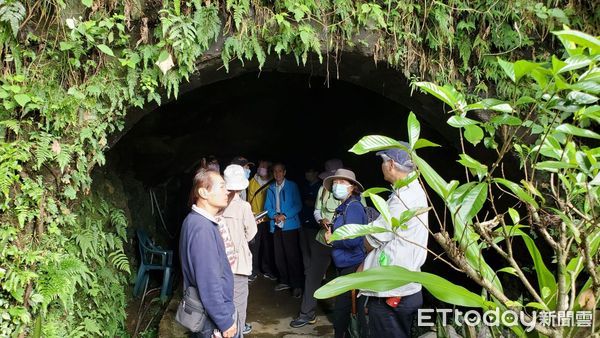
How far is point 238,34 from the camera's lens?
400cm

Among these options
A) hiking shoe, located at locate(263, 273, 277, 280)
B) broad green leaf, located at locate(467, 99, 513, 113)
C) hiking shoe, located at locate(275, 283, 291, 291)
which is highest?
broad green leaf, located at locate(467, 99, 513, 113)

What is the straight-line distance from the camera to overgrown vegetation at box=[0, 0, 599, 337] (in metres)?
3.50

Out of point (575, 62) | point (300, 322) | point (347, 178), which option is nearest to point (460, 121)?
point (575, 62)

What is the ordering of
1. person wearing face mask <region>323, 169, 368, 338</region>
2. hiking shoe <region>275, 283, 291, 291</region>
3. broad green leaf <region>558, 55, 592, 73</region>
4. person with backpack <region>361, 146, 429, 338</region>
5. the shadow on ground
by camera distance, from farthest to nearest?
hiking shoe <region>275, 283, 291, 291</region> → the shadow on ground → person wearing face mask <region>323, 169, 368, 338</region> → person with backpack <region>361, 146, 429, 338</region> → broad green leaf <region>558, 55, 592, 73</region>

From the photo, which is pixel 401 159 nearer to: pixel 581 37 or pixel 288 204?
pixel 581 37

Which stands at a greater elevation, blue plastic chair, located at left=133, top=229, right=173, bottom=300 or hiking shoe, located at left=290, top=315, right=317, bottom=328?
blue plastic chair, located at left=133, top=229, right=173, bottom=300

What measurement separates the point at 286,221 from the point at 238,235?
2374 mm

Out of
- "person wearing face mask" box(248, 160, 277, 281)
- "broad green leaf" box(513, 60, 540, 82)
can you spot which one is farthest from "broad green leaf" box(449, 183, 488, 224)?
"person wearing face mask" box(248, 160, 277, 281)

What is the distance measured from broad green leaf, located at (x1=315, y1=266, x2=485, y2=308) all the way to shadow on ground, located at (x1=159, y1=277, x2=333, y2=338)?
12.9ft

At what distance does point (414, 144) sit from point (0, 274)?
10.6 ft

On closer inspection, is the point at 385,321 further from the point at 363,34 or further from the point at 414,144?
the point at 363,34

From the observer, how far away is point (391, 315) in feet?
11.4

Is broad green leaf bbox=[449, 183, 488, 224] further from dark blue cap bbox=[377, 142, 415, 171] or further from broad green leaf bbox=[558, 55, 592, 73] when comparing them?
dark blue cap bbox=[377, 142, 415, 171]

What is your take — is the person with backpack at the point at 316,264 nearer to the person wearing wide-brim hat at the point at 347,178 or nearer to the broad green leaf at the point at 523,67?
the person wearing wide-brim hat at the point at 347,178
